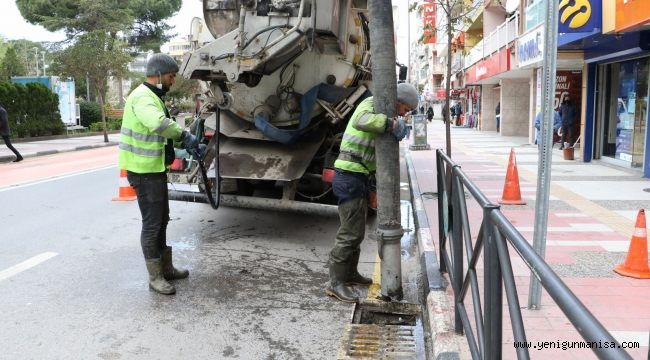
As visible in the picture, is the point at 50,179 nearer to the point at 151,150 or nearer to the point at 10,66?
the point at 151,150

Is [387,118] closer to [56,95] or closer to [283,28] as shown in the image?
[283,28]

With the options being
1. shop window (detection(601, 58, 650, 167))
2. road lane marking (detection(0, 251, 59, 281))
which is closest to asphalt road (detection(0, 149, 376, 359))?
road lane marking (detection(0, 251, 59, 281))

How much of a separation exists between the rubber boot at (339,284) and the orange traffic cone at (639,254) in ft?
7.48

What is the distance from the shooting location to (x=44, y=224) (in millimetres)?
7113

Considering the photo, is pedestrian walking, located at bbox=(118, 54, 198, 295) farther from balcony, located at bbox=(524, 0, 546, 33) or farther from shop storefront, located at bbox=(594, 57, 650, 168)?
balcony, located at bbox=(524, 0, 546, 33)

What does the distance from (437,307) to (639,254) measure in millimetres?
1926

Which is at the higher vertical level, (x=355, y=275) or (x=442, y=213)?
(x=442, y=213)

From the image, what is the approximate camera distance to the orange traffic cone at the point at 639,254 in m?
4.65

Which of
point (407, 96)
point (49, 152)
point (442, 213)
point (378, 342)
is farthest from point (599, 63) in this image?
point (49, 152)

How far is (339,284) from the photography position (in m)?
4.70

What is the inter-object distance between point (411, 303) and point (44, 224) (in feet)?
16.4

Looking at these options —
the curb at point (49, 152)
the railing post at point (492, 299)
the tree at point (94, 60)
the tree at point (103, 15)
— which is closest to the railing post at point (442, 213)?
the railing post at point (492, 299)

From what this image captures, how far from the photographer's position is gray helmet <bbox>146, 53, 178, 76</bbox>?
185 inches

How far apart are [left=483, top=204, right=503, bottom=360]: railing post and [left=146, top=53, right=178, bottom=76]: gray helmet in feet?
10.5
